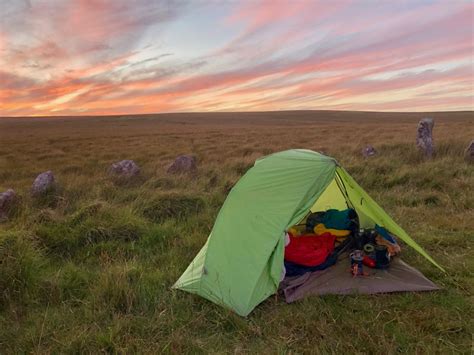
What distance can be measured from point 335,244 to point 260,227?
1.49 m

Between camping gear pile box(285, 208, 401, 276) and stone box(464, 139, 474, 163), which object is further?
stone box(464, 139, 474, 163)

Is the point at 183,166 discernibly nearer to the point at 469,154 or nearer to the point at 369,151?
the point at 369,151

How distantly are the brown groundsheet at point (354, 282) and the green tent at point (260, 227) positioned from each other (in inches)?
11.5

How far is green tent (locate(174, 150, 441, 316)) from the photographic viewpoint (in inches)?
164

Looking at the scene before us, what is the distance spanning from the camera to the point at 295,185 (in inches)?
186

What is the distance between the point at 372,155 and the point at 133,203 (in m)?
8.47

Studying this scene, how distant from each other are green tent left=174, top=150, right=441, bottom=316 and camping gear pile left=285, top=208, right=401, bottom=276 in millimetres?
325

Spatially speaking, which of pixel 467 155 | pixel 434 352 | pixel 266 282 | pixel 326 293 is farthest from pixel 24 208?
pixel 467 155

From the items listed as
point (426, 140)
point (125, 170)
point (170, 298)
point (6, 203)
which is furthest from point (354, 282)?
point (426, 140)

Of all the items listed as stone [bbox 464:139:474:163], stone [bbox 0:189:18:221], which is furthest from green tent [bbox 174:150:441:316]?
stone [bbox 464:139:474:163]

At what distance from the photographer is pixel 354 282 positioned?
14.7 ft

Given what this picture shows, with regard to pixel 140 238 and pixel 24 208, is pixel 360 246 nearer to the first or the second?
pixel 140 238

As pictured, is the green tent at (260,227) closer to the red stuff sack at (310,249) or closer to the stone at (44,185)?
the red stuff sack at (310,249)

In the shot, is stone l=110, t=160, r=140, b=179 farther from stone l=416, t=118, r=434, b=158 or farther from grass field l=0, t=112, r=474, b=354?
stone l=416, t=118, r=434, b=158
